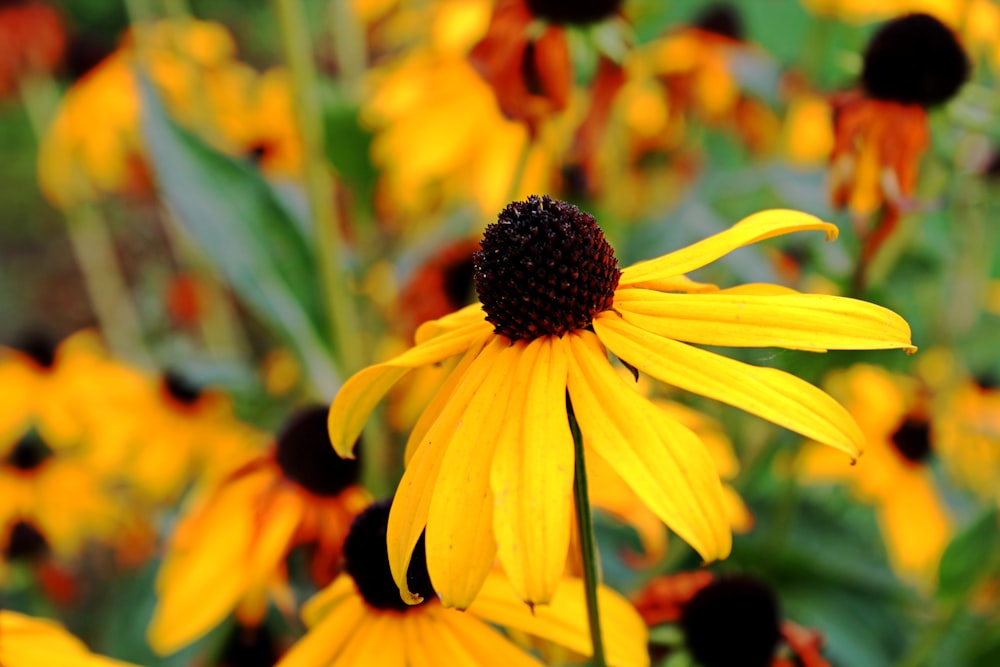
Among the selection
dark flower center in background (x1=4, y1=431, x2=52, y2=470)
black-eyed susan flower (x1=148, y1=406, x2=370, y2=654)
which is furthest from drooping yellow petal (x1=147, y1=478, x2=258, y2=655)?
dark flower center in background (x1=4, y1=431, x2=52, y2=470)

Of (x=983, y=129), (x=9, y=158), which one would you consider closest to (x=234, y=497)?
(x=983, y=129)

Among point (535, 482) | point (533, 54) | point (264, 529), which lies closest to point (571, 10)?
point (533, 54)

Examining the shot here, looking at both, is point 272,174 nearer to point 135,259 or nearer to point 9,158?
point 135,259

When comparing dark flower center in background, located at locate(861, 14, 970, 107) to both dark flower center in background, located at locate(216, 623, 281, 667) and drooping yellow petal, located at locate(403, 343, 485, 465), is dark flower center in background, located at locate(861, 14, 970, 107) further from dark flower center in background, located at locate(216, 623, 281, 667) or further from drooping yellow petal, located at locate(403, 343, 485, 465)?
dark flower center in background, located at locate(216, 623, 281, 667)

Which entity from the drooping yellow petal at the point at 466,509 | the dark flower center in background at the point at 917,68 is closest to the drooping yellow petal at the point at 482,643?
the drooping yellow petal at the point at 466,509

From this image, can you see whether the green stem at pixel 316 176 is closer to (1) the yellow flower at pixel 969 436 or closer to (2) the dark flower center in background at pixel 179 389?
(2) the dark flower center in background at pixel 179 389

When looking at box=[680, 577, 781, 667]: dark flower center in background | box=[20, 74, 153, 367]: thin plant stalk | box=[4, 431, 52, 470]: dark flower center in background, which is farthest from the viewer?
box=[20, 74, 153, 367]: thin plant stalk
